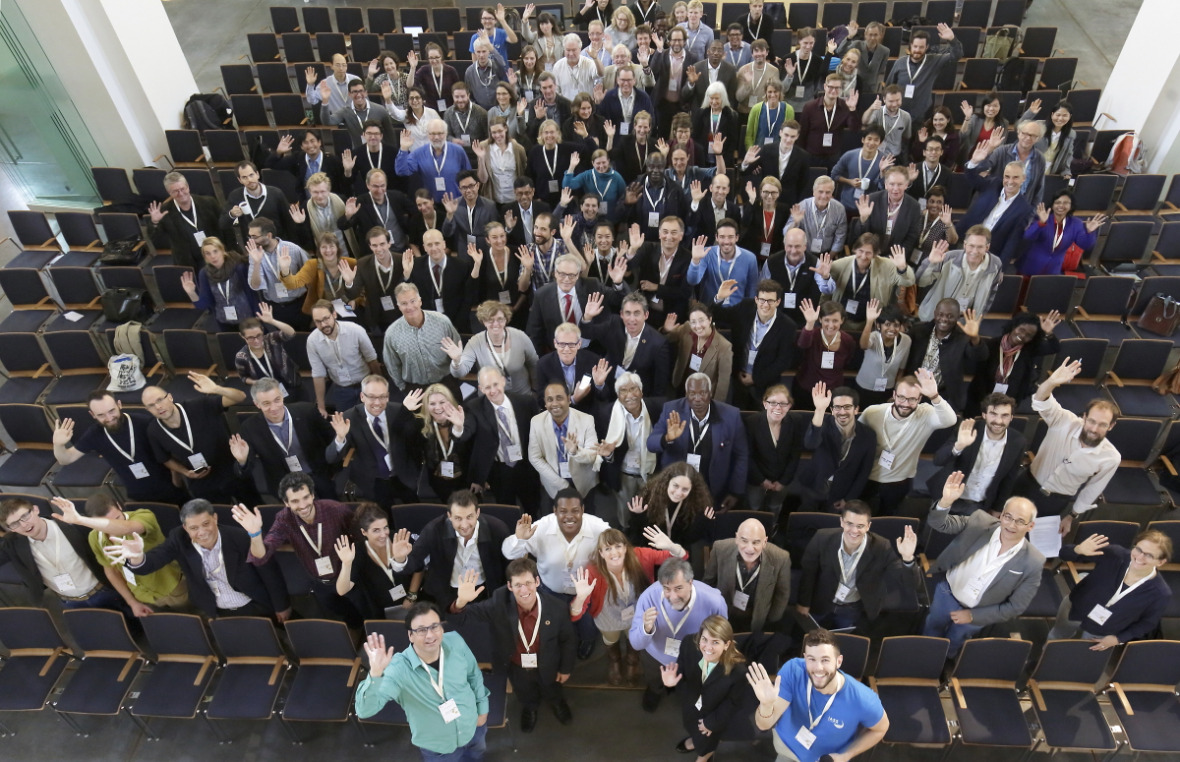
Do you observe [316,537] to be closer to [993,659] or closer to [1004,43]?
[993,659]

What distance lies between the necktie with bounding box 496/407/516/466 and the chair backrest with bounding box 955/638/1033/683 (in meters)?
2.95

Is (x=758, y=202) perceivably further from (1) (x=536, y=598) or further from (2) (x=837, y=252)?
(1) (x=536, y=598)

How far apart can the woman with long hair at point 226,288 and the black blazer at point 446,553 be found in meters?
3.02

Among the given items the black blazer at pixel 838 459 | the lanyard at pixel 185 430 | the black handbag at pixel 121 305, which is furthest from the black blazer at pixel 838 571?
the black handbag at pixel 121 305

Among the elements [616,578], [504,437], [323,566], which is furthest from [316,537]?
[616,578]

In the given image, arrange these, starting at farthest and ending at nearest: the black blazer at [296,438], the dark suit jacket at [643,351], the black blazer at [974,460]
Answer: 1. the dark suit jacket at [643,351]
2. the black blazer at [296,438]
3. the black blazer at [974,460]

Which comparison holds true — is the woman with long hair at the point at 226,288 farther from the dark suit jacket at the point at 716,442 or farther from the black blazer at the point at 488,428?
the dark suit jacket at the point at 716,442

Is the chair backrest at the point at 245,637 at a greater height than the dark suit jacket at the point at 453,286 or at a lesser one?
lesser

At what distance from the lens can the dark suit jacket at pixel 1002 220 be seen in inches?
263

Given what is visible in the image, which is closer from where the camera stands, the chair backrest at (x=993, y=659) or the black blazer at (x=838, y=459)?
the chair backrest at (x=993, y=659)

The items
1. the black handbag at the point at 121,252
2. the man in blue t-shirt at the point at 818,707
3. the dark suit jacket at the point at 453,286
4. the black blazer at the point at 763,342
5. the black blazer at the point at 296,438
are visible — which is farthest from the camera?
the black handbag at the point at 121,252

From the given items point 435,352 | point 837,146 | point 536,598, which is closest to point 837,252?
point 837,146

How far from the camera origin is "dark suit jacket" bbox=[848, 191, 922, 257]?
667cm

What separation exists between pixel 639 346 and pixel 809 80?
5.53m
